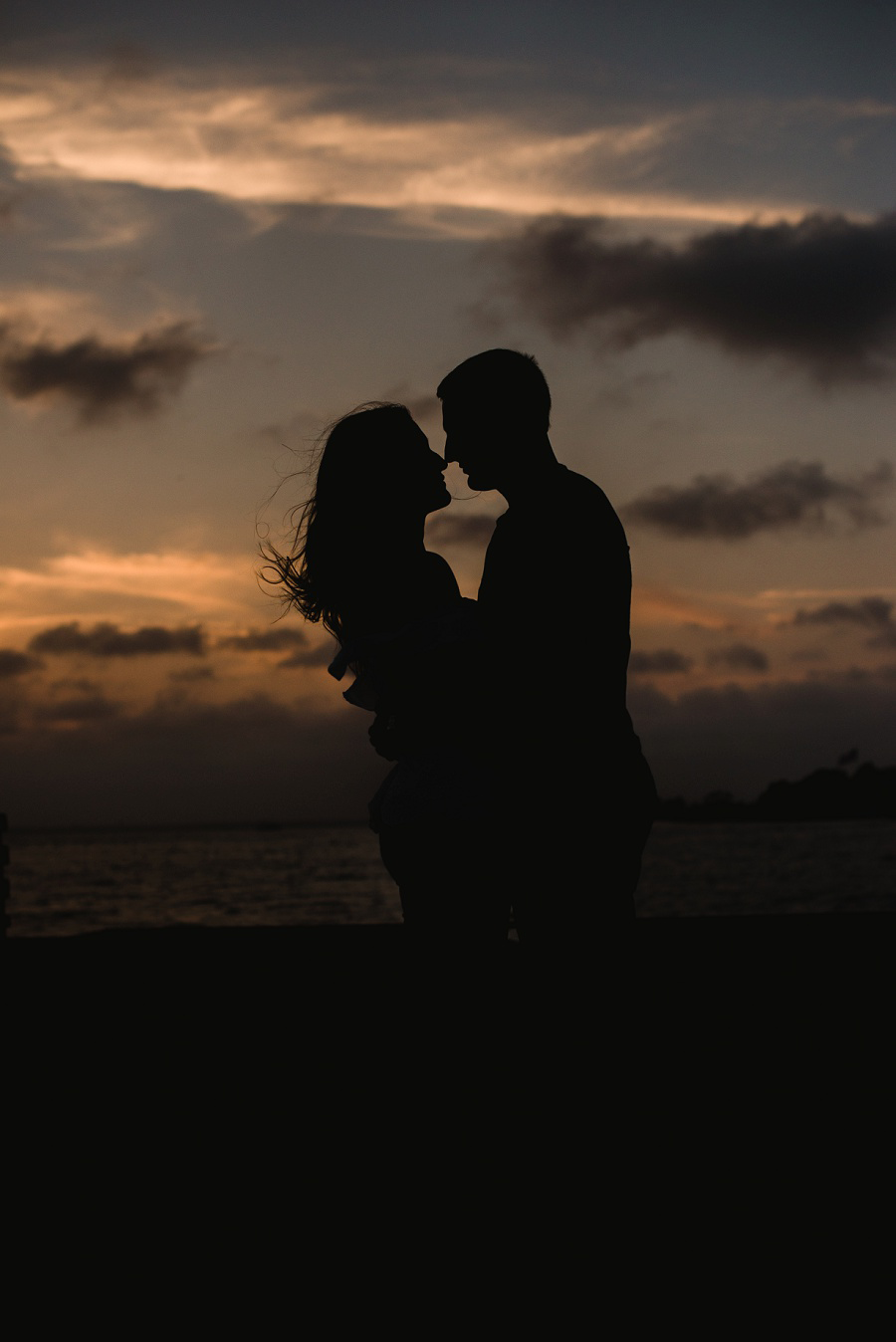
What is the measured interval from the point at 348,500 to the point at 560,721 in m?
0.68

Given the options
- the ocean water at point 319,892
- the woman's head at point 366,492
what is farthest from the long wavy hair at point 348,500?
the ocean water at point 319,892

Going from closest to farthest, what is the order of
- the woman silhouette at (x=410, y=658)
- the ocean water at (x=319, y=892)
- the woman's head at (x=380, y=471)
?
the woman silhouette at (x=410, y=658), the woman's head at (x=380, y=471), the ocean water at (x=319, y=892)

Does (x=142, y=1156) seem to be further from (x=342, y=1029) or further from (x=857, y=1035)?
(x=857, y=1035)

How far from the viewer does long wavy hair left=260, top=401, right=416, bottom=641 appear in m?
2.53

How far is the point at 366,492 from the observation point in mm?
2525

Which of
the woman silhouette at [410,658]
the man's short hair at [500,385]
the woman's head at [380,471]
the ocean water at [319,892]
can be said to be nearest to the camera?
the woman silhouette at [410,658]

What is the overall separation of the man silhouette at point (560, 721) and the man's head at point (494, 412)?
161 mm

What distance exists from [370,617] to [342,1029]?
391 cm

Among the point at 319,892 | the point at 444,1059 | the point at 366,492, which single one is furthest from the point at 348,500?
the point at 319,892

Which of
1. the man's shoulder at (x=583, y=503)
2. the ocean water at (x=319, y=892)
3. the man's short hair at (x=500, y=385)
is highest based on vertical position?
the man's short hair at (x=500, y=385)

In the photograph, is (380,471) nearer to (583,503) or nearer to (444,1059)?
(583,503)

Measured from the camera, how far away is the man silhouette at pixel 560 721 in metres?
2.42

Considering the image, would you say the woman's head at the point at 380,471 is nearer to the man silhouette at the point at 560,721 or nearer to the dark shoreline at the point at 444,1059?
the man silhouette at the point at 560,721

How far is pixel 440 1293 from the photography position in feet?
8.78
